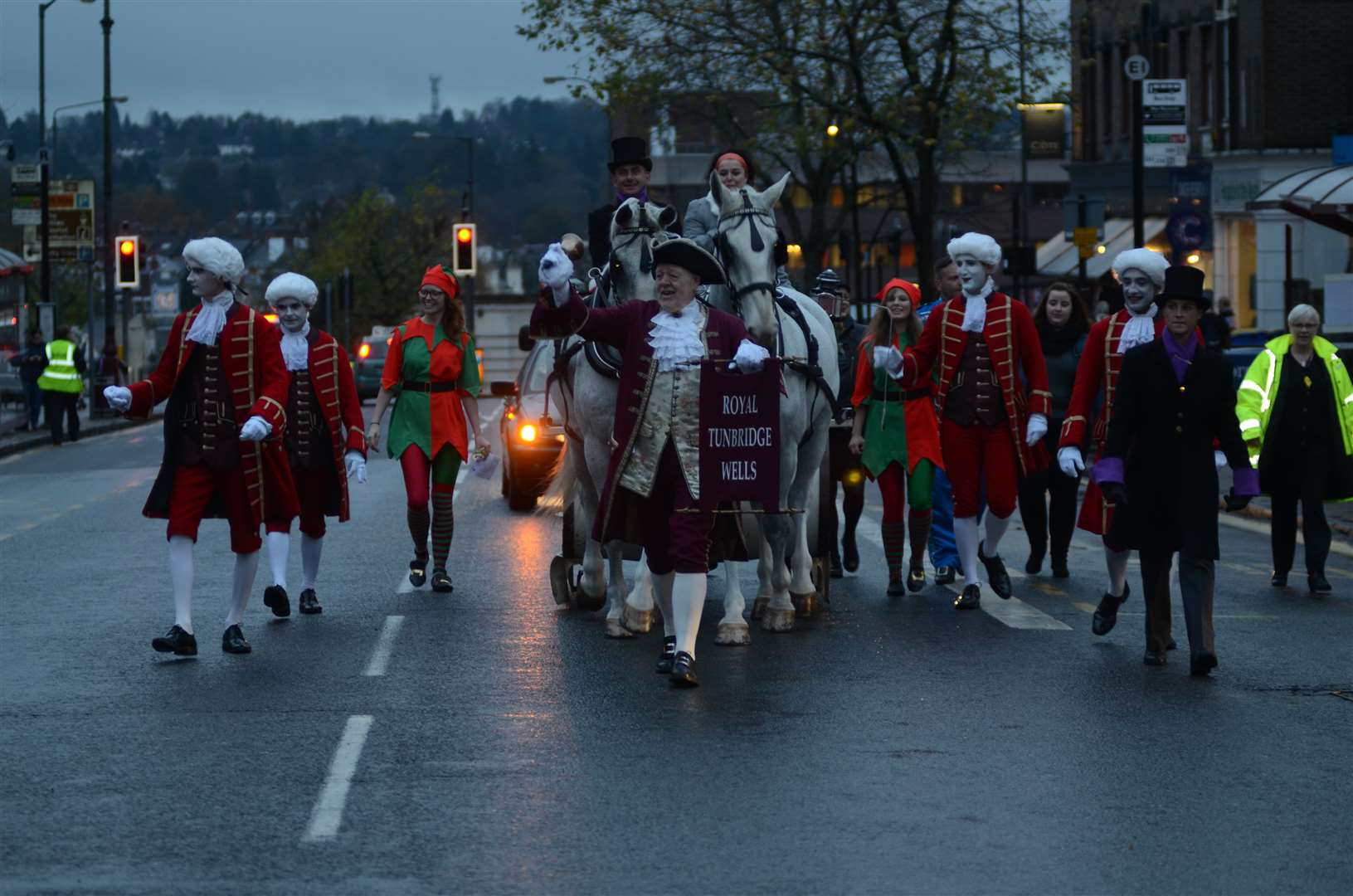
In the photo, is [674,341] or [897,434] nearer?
[674,341]

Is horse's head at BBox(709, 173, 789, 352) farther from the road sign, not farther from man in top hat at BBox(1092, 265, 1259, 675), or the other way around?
the road sign

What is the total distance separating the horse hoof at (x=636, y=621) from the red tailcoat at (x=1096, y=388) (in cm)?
220

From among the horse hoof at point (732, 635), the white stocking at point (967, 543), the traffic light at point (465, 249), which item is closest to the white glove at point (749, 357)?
the horse hoof at point (732, 635)

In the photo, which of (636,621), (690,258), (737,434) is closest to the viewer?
(690,258)

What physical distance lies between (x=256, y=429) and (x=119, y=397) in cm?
75

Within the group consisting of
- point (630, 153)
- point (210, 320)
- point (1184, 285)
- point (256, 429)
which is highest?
point (630, 153)

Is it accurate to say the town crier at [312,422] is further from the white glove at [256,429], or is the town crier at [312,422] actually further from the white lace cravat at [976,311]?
the white lace cravat at [976,311]

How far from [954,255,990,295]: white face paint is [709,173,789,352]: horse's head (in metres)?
1.79

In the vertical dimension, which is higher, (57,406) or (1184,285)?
(1184,285)

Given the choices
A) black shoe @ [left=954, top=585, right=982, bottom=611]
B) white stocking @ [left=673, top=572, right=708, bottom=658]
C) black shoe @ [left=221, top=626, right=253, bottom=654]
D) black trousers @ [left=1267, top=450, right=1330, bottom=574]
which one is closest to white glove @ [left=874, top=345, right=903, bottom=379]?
black shoe @ [left=954, top=585, right=982, bottom=611]

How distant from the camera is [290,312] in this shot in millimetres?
12484

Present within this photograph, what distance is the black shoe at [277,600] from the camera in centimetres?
1241

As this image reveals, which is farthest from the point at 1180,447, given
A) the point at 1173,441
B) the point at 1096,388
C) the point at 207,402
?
→ the point at 207,402

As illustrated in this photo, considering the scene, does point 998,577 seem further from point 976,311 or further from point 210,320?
point 210,320
